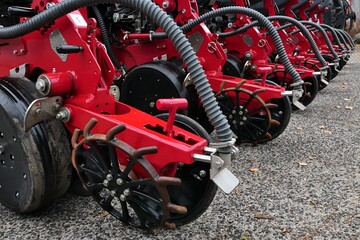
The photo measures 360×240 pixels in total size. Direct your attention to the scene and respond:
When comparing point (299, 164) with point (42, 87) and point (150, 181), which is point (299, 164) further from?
point (42, 87)

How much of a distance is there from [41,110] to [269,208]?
145 cm

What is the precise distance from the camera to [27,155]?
181cm

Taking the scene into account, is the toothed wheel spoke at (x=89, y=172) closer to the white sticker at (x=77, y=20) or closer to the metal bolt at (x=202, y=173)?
the metal bolt at (x=202, y=173)

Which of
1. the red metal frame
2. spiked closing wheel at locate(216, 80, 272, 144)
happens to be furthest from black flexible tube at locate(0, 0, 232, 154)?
spiked closing wheel at locate(216, 80, 272, 144)

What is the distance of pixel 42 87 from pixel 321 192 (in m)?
1.90

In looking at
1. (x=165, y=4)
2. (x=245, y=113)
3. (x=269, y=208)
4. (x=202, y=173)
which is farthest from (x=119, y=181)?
(x=165, y=4)

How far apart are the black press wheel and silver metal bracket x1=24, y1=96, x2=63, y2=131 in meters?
0.07

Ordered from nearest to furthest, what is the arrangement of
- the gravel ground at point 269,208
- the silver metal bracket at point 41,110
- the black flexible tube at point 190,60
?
the black flexible tube at point 190,60 → the silver metal bracket at point 41,110 → the gravel ground at point 269,208

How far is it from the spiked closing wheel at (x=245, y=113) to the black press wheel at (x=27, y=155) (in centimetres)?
162

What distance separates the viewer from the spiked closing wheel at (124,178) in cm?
151

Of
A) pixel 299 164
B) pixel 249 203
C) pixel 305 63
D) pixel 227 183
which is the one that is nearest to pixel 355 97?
pixel 305 63

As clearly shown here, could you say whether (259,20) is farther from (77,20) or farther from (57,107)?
(57,107)

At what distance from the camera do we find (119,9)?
11.6 ft

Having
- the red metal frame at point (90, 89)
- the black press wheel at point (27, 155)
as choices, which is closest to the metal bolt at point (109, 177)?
the red metal frame at point (90, 89)
